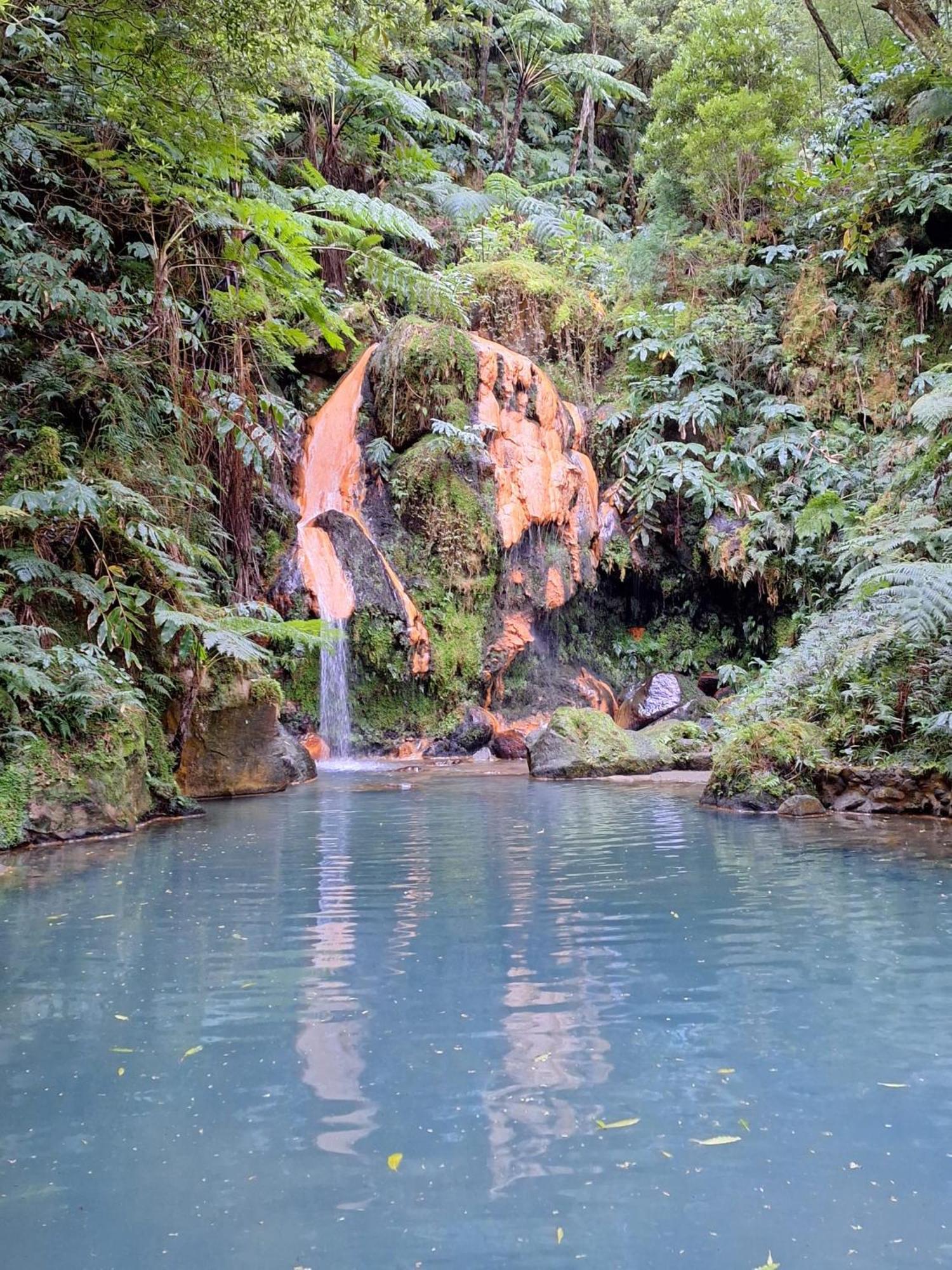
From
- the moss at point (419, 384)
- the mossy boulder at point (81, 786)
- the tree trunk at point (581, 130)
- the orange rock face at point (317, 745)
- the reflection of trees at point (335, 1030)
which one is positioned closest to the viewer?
the reflection of trees at point (335, 1030)

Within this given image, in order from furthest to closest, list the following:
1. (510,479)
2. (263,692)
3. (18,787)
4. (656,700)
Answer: (510,479)
(656,700)
(263,692)
(18,787)

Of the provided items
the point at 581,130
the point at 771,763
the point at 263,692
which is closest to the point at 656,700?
the point at 771,763

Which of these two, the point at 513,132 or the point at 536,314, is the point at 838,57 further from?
the point at 513,132

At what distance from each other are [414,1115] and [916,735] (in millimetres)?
6148

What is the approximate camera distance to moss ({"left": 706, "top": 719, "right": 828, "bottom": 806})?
7672 mm

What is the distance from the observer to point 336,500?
46.1ft

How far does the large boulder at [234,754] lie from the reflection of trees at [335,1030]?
13.6ft

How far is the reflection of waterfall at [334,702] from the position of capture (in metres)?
12.4

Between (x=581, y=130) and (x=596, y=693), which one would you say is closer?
(x=596, y=693)

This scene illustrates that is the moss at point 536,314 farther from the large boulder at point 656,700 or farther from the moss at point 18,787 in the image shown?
the moss at point 18,787

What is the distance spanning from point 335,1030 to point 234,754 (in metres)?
6.21

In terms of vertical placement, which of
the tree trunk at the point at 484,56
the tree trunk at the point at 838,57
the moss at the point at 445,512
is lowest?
the moss at the point at 445,512

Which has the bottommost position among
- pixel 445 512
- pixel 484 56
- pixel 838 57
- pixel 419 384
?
pixel 445 512

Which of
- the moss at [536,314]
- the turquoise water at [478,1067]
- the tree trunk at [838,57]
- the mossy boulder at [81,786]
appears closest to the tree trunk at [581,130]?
the tree trunk at [838,57]
